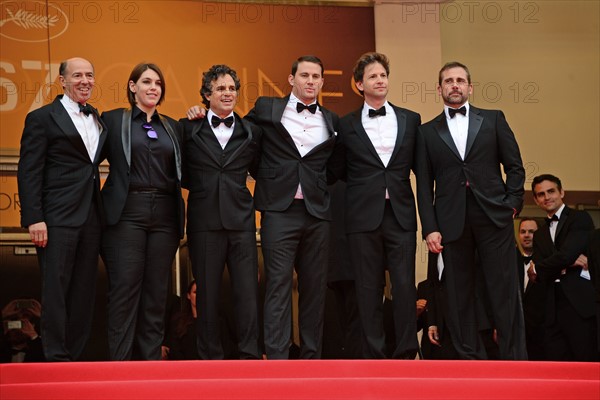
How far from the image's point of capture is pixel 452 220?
5.23 meters

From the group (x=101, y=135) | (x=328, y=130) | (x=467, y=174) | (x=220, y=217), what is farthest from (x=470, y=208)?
(x=101, y=135)

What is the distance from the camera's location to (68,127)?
506cm

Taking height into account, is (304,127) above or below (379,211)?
above

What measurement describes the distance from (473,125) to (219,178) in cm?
132

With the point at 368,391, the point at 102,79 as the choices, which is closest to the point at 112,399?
the point at 368,391

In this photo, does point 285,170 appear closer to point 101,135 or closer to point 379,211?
point 379,211

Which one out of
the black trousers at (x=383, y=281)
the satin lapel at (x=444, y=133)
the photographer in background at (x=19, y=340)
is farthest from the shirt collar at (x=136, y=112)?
the photographer in background at (x=19, y=340)

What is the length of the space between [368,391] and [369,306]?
0.97 m

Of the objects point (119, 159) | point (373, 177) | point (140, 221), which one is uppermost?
point (119, 159)

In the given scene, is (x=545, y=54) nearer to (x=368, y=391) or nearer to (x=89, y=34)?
(x=89, y=34)

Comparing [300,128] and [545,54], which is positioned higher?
[545,54]

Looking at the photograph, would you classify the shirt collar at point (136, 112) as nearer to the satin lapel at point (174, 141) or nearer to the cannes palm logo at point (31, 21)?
the satin lapel at point (174, 141)

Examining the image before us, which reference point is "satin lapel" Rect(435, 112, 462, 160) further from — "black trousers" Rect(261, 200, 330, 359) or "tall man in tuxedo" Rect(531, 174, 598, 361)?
"tall man in tuxedo" Rect(531, 174, 598, 361)

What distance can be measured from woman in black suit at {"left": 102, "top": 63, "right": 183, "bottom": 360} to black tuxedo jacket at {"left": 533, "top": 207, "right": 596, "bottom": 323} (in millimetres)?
2396
